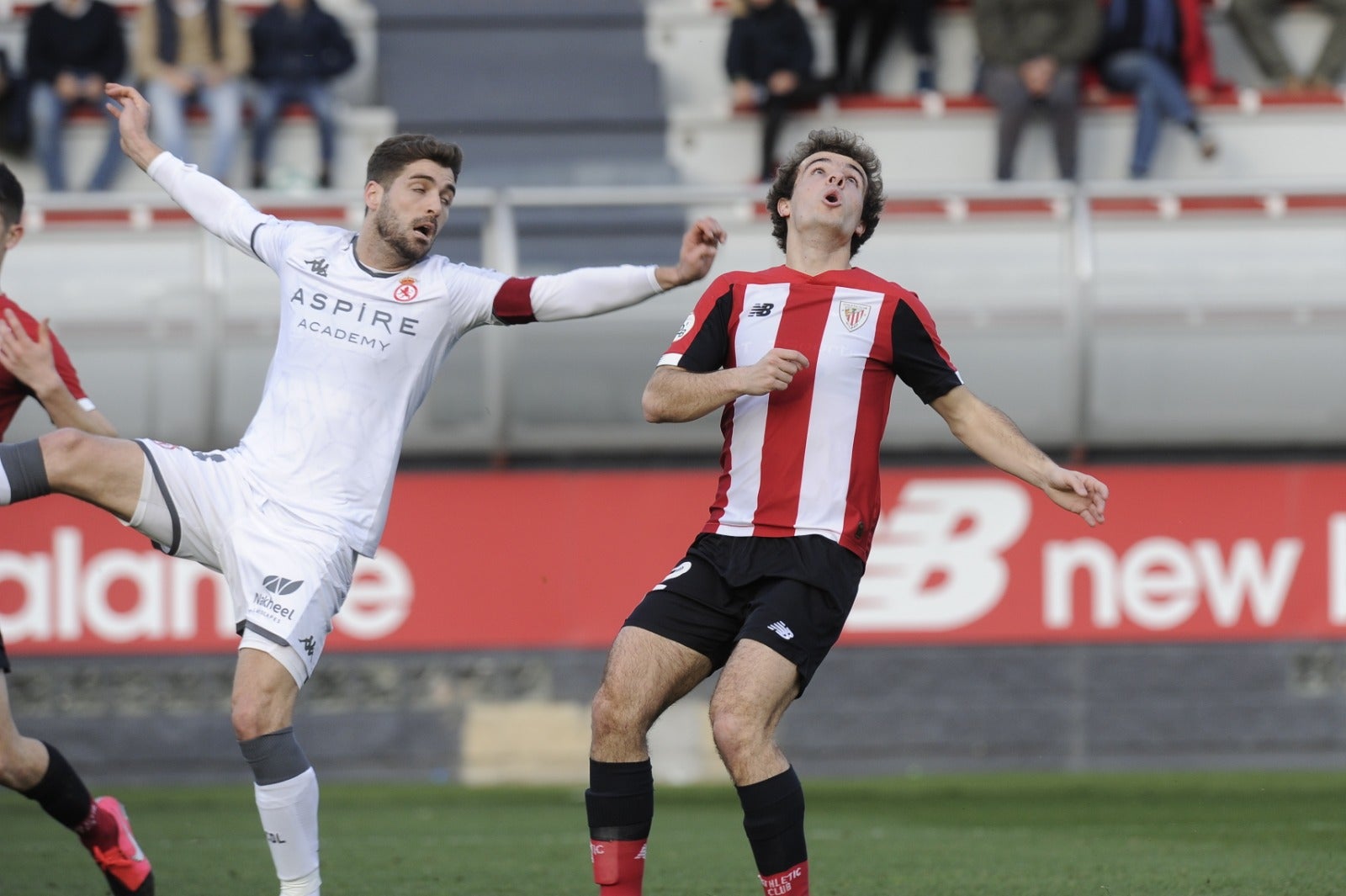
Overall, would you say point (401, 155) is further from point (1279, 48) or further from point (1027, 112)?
point (1279, 48)

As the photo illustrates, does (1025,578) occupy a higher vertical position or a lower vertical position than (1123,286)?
lower

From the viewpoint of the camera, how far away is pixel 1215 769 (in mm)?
9367

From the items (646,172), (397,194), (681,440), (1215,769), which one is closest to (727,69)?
(646,172)

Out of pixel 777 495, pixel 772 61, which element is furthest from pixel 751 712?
pixel 772 61

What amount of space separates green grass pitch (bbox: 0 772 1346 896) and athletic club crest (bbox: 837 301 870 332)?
206 centimetres

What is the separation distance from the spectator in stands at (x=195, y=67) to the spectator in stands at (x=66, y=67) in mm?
226

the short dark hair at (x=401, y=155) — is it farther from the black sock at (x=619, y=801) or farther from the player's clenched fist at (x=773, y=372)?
the black sock at (x=619, y=801)

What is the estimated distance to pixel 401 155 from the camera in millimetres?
4980

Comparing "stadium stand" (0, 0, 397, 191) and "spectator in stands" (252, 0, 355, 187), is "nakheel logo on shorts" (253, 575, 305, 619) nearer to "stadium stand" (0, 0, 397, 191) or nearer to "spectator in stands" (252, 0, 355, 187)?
"stadium stand" (0, 0, 397, 191)

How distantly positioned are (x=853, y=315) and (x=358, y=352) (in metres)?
1.34

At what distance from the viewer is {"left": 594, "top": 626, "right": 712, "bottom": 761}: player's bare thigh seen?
4465mm

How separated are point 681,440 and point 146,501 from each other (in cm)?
501

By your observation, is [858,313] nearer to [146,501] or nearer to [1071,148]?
[146,501]

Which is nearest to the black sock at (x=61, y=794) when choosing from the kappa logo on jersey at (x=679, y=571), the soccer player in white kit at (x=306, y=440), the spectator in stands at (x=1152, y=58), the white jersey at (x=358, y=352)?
the soccer player in white kit at (x=306, y=440)
